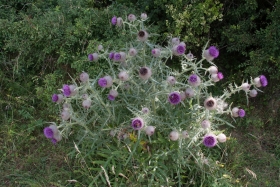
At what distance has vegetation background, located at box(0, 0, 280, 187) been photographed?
10.3ft

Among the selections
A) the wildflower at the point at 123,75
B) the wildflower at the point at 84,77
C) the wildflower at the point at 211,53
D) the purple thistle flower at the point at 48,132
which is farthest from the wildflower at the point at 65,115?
the wildflower at the point at 211,53

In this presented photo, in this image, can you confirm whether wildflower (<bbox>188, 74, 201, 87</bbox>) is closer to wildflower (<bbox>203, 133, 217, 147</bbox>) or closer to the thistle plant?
the thistle plant

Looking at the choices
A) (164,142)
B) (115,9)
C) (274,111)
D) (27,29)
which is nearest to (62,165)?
(164,142)

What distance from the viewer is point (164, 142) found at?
8.23 ft

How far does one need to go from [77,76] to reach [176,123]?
4.74 ft

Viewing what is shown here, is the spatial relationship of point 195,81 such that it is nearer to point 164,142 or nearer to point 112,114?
point 164,142

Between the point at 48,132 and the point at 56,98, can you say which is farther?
the point at 56,98

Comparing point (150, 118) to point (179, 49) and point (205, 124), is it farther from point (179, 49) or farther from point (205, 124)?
point (179, 49)

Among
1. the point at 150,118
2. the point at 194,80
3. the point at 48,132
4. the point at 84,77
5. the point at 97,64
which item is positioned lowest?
the point at 97,64

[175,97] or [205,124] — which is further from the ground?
[175,97]

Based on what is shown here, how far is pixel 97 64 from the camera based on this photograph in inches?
135

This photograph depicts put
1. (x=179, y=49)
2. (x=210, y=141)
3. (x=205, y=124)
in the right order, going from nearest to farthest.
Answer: (x=210, y=141)
(x=205, y=124)
(x=179, y=49)

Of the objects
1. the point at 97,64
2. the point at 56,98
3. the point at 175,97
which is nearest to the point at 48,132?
the point at 56,98

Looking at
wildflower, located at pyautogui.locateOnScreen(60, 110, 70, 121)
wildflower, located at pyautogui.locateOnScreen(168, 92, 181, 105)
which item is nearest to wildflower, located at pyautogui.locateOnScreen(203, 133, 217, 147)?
wildflower, located at pyautogui.locateOnScreen(168, 92, 181, 105)
